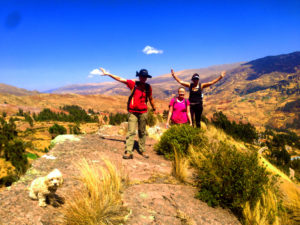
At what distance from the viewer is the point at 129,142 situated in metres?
4.88

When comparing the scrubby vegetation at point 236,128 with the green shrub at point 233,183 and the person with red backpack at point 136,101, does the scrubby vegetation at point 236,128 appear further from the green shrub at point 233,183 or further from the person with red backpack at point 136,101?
the green shrub at point 233,183

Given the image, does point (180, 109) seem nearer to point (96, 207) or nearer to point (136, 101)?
point (136, 101)

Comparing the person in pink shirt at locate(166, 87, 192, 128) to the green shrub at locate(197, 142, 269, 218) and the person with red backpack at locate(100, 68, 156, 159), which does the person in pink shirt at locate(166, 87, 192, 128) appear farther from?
the green shrub at locate(197, 142, 269, 218)

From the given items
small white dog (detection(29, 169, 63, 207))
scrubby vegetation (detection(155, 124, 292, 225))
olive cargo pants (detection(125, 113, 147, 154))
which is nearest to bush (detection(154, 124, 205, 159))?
olive cargo pants (detection(125, 113, 147, 154))

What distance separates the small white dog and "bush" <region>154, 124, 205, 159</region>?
3.43 m

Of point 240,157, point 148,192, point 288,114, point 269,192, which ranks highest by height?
point 240,157

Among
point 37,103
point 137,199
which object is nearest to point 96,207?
point 137,199

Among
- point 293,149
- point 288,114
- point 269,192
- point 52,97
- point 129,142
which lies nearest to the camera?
point 269,192

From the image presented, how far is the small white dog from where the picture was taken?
7.55 feet

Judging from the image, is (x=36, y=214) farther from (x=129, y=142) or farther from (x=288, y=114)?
(x=288, y=114)

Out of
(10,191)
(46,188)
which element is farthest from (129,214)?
(10,191)

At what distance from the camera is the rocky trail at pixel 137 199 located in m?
2.22

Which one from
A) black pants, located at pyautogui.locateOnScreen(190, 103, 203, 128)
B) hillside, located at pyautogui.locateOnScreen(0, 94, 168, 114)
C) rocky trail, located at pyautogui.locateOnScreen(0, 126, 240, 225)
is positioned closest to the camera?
rocky trail, located at pyautogui.locateOnScreen(0, 126, 240, 225)

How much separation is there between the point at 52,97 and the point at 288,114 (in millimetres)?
209671
